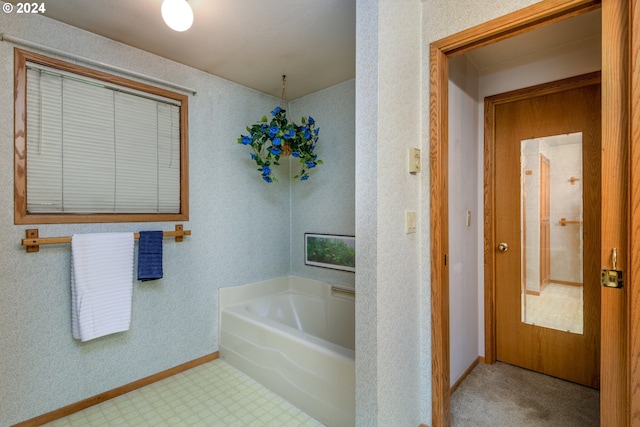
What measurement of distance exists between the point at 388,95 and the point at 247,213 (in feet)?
6.04

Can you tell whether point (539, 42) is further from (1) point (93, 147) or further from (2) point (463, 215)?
(1) point (93, 147)

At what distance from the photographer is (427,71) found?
1685 millimetres

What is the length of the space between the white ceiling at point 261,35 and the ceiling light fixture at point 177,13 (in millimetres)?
218

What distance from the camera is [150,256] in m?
2.14

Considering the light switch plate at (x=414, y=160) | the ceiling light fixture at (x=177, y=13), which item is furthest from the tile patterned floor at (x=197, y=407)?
the ceiling light fixture at (x=177, y=13)

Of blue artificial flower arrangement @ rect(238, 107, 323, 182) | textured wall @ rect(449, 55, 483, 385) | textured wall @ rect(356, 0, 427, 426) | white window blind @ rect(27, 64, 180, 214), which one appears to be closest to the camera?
textured wall @ rect(356, 0, 427, 426)

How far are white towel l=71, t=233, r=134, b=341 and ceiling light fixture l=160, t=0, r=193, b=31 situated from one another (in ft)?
4.39

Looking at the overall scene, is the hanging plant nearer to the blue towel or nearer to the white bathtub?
the blue towel

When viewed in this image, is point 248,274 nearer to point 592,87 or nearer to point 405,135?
point 405,135

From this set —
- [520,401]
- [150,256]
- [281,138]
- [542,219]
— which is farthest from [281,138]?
[520,401]

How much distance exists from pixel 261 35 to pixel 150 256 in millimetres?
1665

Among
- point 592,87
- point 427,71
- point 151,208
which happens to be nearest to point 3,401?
point 151,208

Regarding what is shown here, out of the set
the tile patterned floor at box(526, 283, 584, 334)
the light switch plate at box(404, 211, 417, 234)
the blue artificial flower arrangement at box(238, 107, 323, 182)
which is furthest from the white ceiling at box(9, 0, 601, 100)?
the tile patterned floor at box(526, 283, 584, 334)

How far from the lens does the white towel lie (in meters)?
1.87
